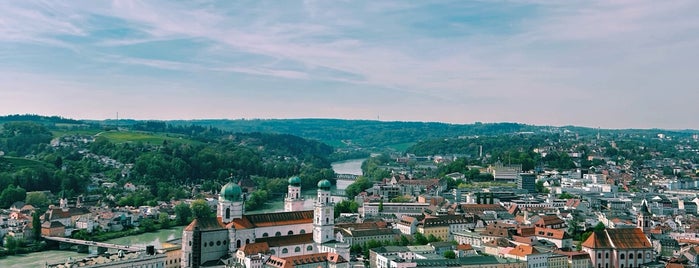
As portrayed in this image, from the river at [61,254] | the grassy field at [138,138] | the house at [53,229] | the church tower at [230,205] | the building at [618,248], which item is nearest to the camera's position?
the church tower at [230,205]

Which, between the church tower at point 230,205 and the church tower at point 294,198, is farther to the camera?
the church tower at point 294,198

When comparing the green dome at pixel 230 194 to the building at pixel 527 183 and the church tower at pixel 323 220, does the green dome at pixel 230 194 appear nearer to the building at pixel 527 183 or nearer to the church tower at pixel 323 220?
the church tower at pixel 323 220

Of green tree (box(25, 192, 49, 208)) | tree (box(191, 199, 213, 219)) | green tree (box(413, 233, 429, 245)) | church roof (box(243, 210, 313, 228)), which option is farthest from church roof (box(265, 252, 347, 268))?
green tree (box(25, 192, 49, 208))

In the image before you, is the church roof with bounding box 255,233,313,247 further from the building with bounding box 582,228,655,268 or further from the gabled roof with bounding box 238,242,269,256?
the building with bounding box 582,228,655,268

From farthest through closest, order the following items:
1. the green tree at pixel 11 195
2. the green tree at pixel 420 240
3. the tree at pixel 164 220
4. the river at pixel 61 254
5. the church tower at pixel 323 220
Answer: the green tree at pixel 11 195 → the tree at pixel 164 220 → the green tree at pixel 420 240 → the river at pixel 61 254 → the church tower at pixel 323 220

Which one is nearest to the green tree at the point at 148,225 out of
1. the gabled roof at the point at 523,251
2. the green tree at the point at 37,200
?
the green tree at the point at 37,200

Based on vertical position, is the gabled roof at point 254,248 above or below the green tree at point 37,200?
above

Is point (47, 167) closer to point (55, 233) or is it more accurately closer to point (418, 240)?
point (55, 233)
